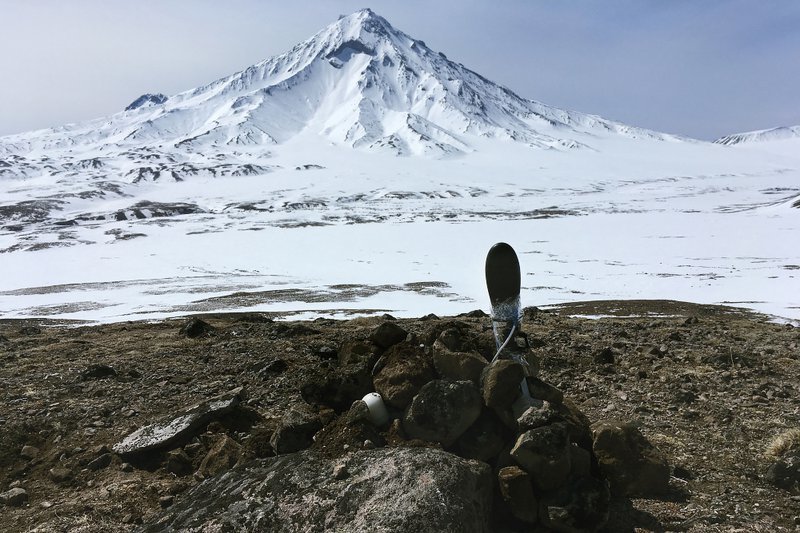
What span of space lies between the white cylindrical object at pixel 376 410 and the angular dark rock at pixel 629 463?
197cm

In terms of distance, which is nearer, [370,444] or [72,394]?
[370,444]

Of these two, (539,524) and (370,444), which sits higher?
(370,444)

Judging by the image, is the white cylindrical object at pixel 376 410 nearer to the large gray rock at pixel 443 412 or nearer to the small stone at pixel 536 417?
the large gray rock at pixel 443 412

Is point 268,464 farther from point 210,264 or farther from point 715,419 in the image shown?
point 210,264

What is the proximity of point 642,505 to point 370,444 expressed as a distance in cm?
249

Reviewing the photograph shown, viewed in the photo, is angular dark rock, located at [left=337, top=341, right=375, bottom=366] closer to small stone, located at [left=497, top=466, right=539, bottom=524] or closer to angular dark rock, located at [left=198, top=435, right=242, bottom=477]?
angular dark rock, located at [left=198, top=435, right=242, bottom=477]

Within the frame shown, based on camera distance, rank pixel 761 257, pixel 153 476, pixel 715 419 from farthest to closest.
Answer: pixel 761 257 < pixel 715 419 < pixel 153 476

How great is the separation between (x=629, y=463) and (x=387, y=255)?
142ft

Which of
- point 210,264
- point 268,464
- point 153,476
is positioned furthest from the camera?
point 210,264

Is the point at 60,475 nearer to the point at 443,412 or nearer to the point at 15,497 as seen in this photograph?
the point at 15,497

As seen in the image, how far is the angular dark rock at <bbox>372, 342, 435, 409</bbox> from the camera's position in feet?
16.3

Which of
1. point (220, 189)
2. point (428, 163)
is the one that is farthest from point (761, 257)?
point (428, 163)

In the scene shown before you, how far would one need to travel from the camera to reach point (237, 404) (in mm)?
6547

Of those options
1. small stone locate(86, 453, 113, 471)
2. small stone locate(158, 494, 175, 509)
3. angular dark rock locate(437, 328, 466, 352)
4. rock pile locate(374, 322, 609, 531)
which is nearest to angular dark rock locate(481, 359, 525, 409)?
rock pile locate(374, 322, 609, 531)
